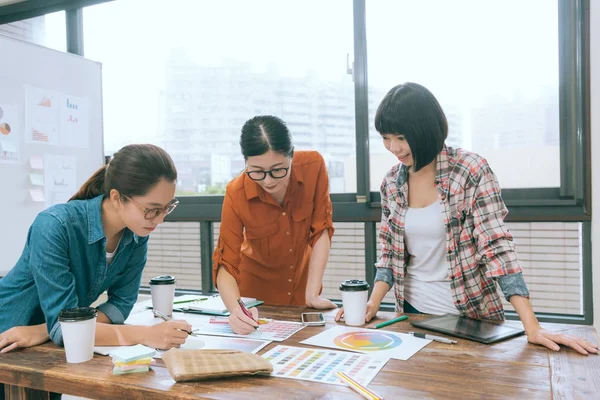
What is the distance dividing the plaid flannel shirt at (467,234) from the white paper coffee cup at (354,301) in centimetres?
26

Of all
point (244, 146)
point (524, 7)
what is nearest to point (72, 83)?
point (244, 146)

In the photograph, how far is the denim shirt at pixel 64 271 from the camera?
4.36 feet

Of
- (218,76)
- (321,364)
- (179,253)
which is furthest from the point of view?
(179,253)

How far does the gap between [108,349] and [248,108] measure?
91.0 inches

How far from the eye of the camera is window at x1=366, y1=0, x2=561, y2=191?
2.60m

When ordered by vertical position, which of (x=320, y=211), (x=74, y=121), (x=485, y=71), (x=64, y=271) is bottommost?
(x=64, y=271)

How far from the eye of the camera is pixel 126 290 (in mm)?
1614

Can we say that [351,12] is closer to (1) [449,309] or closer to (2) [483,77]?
(2) [483,77]

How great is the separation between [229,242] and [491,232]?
888 millimetres

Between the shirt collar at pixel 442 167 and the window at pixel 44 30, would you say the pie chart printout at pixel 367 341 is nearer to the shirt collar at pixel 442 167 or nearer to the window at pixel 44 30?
the shirt collar at pixel 442 167

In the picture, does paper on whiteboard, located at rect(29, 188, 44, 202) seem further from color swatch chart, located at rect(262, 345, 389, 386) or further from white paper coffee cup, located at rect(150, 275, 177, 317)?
color swatch chart, located at rect(262, 345, 389, 386)

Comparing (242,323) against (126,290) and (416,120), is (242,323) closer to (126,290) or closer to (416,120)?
(126,290)

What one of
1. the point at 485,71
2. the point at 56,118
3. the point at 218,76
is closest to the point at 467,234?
the point at 485,71

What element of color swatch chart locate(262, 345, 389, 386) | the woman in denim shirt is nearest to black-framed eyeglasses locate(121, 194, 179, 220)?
the woman in denim shirt
